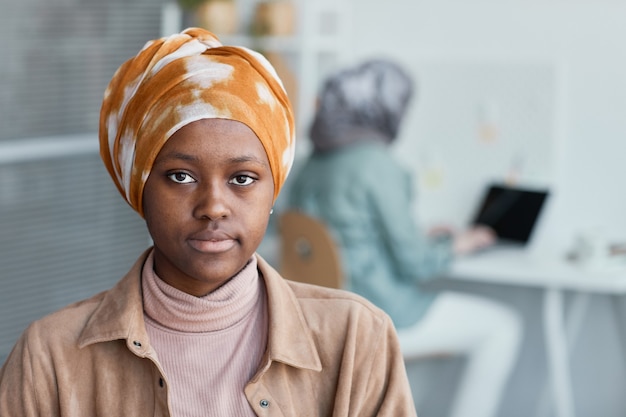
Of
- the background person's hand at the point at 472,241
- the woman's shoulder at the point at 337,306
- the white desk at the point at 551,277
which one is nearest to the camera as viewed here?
the woman's shoulder at the point at 337,306

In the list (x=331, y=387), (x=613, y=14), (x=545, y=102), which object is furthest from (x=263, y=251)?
(x=331, y=387)

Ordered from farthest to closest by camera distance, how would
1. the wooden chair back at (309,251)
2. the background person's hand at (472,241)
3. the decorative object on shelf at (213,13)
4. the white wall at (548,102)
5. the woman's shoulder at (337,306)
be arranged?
the white wall at (548,102)
the decorative object on shelf at (213,13)
the background person's hand at (472,241)
the wooden chair back at (309,251)
the woman's shoulder at (337,306)

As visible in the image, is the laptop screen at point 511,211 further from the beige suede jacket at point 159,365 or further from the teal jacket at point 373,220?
the beige suede jacket at point 159,365

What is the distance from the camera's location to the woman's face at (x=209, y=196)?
112 centimetres

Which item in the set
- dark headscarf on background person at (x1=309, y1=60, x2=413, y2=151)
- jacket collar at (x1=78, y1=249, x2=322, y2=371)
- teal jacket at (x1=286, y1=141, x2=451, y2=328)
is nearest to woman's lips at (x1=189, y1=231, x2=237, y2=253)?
jacket collar at (x1=78, y1=249, x2=322, y2=371)

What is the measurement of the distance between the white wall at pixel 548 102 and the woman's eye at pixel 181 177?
2.41 meters

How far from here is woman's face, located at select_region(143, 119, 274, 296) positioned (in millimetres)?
1117

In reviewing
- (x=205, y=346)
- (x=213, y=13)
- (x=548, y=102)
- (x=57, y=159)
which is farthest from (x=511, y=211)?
(x=205, y=346)

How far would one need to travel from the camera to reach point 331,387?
4.01 feet

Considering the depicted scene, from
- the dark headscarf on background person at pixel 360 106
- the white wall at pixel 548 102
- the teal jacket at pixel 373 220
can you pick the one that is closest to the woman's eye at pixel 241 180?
the teal jacket at pixel 373 220

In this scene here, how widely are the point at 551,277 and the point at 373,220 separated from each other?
54 centimetres

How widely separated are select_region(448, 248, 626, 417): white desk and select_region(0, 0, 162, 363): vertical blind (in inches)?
42.0

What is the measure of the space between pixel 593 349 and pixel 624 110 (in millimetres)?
802

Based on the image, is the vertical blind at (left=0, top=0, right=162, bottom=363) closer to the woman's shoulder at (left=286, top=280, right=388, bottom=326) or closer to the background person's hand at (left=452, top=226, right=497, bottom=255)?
the background person's hand at (left=452, top=226, right=497, bottom=255)
